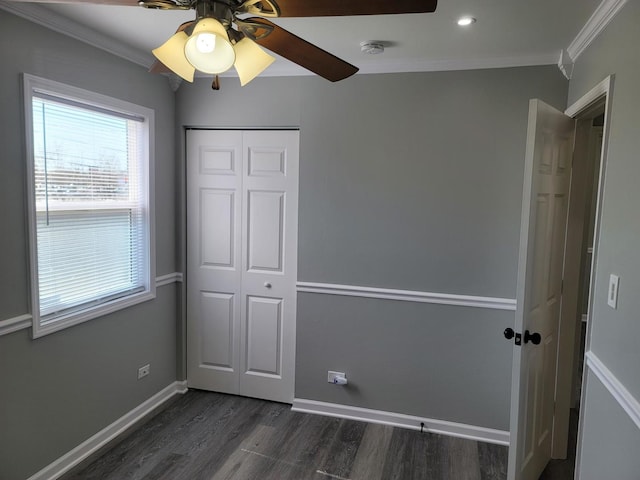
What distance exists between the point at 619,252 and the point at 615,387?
493 millimetres

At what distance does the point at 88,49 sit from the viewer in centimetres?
240

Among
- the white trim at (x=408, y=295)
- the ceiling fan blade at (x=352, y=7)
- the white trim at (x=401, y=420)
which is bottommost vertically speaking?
the white trim at (x=401, y=420)

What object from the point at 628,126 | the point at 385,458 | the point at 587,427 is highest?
the point at 628,126

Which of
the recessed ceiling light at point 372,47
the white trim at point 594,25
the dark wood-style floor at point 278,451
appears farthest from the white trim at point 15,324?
the white trim at point 594,25

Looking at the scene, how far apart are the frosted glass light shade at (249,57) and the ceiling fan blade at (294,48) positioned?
1.2 inches

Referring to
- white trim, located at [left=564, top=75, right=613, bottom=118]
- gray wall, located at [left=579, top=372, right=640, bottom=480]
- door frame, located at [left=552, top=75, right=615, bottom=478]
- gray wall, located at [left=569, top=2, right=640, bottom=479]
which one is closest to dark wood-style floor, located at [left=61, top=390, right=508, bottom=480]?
door frame, located at [left=552, top=75, right=615, bottom=478]

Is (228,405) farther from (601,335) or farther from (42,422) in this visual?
(601,335)

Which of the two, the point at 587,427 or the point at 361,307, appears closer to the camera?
the point at 587,427

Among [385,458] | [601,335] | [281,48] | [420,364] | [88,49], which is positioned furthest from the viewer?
[420,364]

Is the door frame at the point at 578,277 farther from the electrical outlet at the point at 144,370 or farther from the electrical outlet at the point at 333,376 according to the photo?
the electrical outlet at the point at 144,370

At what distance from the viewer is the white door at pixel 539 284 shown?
6.51 ft

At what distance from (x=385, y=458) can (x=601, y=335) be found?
1.47 m

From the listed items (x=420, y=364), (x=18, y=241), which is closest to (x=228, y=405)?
(x=420, y=364)

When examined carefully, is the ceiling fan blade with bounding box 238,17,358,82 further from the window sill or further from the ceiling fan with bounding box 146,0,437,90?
the window sill
